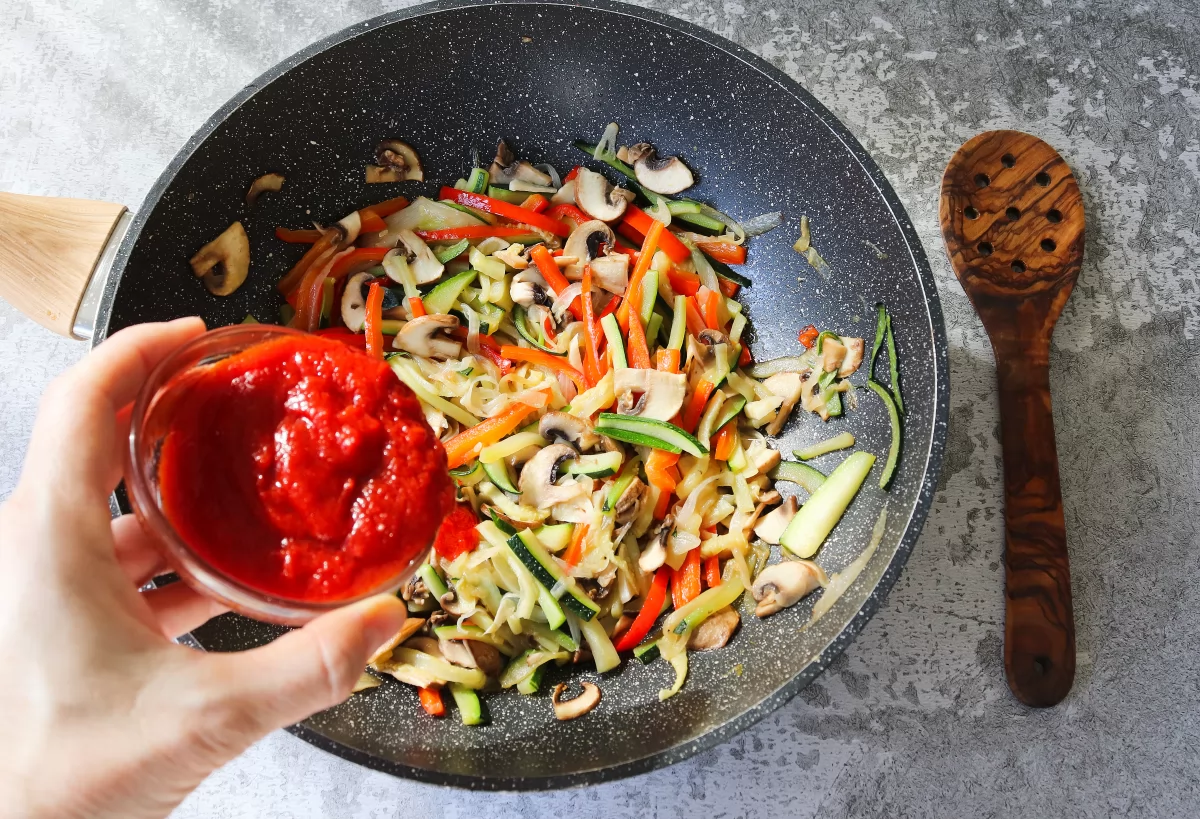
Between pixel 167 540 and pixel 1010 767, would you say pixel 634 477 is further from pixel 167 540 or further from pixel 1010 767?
pixel 1010 767

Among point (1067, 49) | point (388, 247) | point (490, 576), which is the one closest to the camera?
point (490, 576)

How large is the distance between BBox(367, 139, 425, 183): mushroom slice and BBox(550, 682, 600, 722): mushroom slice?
137 centimetres

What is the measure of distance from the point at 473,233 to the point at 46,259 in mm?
1058

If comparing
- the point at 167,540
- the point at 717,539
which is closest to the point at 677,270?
the point at 717,539

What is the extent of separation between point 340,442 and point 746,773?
1417mm

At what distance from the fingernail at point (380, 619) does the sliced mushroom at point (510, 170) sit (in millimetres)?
1318

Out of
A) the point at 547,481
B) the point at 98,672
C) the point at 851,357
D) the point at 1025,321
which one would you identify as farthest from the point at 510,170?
the point at 98,672

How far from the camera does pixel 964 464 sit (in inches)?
89.3

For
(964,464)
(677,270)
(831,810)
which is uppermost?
(677,270)

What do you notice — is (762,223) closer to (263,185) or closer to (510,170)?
(510,170)

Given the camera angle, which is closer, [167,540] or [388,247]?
[167,540]

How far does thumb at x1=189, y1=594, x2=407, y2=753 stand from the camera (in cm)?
119

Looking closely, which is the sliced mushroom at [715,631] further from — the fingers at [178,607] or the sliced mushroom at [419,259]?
the sliced mushroom at [419,259]

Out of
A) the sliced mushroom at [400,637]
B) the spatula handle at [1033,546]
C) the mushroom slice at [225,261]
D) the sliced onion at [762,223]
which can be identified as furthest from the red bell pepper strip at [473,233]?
the spatula handle at [1033,546]
